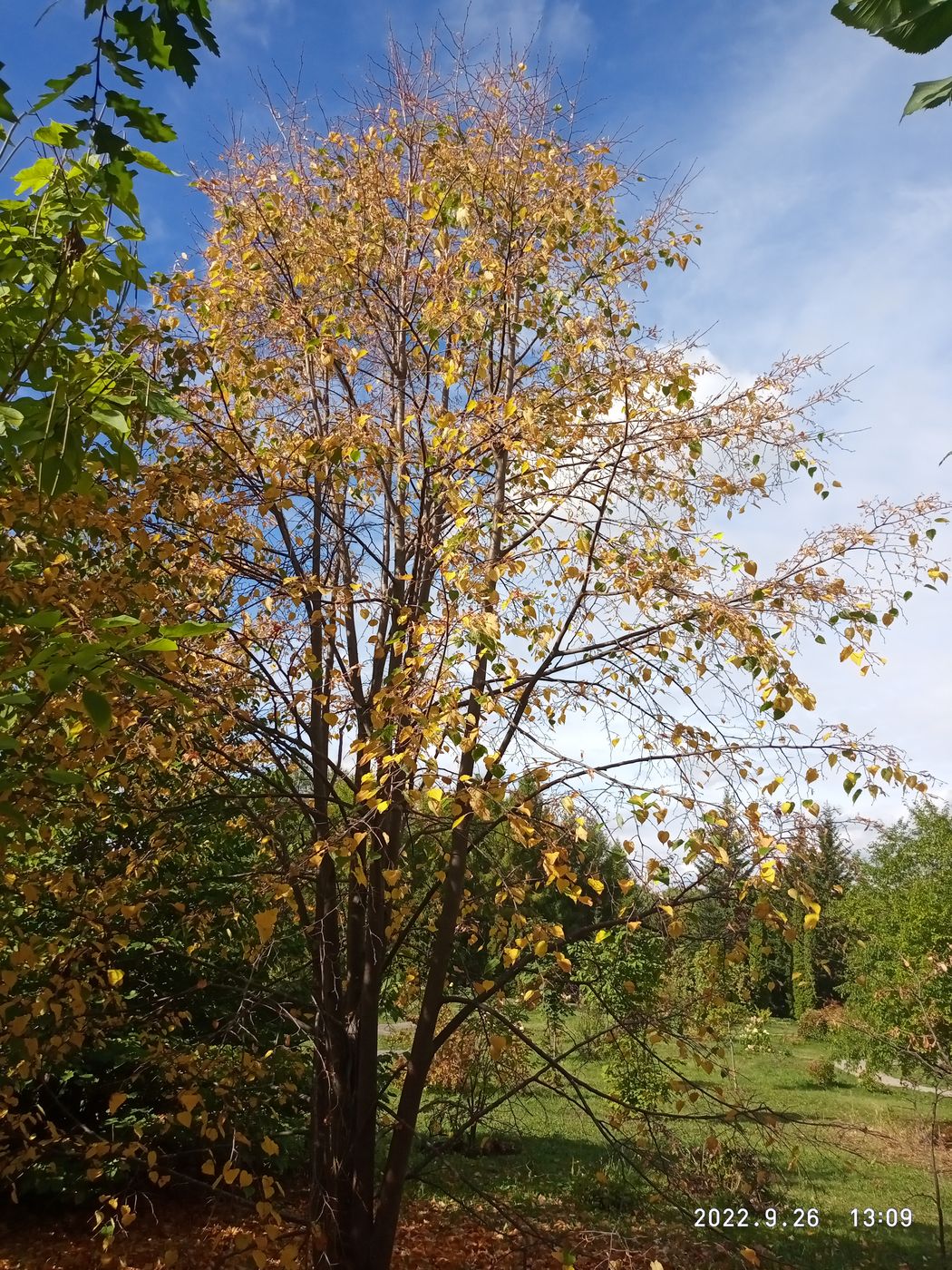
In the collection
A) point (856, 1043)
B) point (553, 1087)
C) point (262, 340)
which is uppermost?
point (262, 340)

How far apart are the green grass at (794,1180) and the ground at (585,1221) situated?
1.0 inches

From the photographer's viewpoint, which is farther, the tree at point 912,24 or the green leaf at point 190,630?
the green leaf at point 190,630

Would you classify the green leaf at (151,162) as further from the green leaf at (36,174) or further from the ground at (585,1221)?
the ground at (585,1221)

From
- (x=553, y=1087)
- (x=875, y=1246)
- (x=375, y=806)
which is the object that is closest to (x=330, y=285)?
(x=375, y=806)

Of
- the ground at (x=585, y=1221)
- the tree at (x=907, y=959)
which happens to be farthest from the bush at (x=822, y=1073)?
the ground at (x=585, y=1221)

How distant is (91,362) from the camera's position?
2691mm

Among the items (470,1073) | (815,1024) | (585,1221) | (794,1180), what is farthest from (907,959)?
(470,1073)

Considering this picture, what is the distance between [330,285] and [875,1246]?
9361 millimetres

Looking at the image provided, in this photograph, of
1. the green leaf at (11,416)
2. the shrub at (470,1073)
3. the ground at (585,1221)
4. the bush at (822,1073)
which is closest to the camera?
the green leaf at (11,416)

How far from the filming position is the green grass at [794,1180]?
535 cm

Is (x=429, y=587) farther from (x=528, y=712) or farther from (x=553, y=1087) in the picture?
(x=553, y=1087)

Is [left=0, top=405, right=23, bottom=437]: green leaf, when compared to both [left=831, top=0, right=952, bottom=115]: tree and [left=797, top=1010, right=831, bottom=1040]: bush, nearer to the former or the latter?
[left=831, top=0, right=952, bottom=115]: tree

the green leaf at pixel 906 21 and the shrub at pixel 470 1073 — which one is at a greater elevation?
the green leaf at pixel 906 21

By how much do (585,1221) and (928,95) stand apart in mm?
8033
